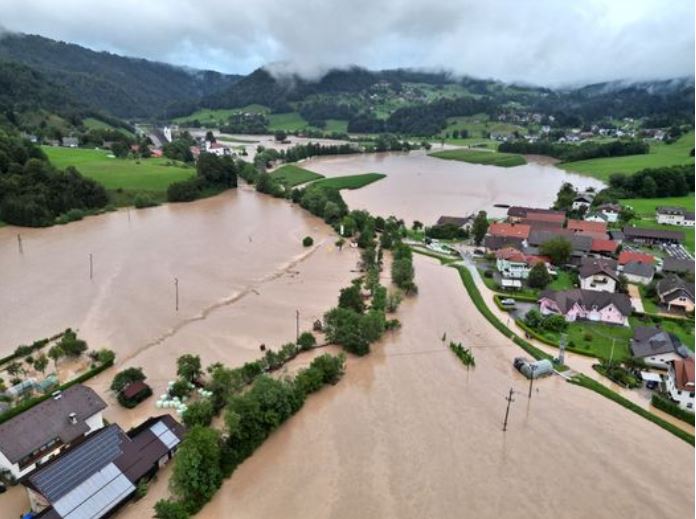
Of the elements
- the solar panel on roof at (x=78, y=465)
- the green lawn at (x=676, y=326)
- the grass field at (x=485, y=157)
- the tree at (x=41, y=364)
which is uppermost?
the grass field at (x=485, y=157)

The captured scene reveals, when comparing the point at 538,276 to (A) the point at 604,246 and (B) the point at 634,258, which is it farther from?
(A) the point at 604,246

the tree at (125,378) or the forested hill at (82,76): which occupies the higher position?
the forested hill at (82,76)

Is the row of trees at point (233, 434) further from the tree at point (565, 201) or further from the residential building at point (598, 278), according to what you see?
the tree at point (565, 201)

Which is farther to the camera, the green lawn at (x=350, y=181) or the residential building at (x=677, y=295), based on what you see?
the green lawn at (x=350, y=181)

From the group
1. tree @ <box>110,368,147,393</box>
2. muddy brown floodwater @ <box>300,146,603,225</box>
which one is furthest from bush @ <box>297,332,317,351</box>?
muddy brown floodwater @ <box>300,146,603,225</box>

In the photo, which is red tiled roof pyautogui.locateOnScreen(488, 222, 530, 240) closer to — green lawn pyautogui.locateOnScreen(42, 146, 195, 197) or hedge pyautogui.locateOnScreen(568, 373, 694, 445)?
hedge pyautogui.locateOnScreen(568, 373, 694, 445)

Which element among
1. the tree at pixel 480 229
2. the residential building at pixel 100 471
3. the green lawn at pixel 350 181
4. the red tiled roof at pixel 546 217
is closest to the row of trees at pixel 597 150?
the green lawn at pixel 350 181
